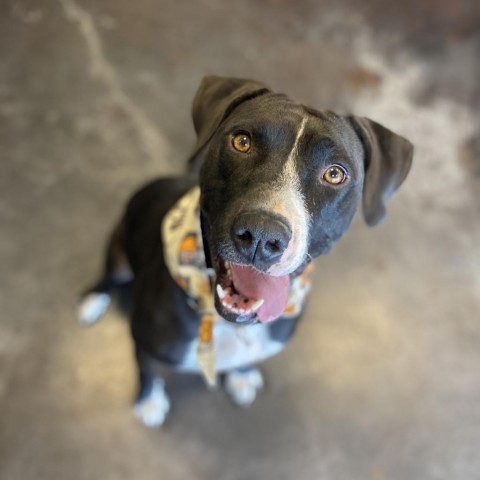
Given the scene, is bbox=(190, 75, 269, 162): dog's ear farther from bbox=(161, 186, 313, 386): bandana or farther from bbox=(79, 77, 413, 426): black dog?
bbox=(161, 186, 313, 386): bandana

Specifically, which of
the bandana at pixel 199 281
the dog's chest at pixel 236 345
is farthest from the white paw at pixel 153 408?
the bandana at pixel 199 281

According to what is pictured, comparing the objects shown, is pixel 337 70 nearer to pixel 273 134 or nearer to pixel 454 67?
pixel 454 67

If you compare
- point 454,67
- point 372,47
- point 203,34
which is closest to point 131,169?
point 203,34

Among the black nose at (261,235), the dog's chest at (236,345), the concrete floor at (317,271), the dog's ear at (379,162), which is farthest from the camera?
the concrete floor at (317,271)

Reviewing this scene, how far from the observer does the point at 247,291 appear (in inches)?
67.0

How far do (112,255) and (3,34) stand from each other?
6.19 feet

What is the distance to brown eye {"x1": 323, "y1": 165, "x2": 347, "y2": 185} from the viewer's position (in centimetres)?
160

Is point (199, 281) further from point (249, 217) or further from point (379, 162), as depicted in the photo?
point (379, 162)

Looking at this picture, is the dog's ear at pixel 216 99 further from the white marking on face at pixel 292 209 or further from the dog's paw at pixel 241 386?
the dog's paw at pixel 241 386

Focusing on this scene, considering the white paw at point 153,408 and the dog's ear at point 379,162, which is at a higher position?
the dog's ear at point 379,162

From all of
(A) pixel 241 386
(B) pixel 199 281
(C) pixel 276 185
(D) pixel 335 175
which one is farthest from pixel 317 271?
(C) pixel 276 185

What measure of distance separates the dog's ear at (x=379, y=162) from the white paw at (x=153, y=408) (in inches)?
50.0

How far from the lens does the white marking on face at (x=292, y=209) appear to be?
146cm

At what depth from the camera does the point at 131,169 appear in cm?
320
